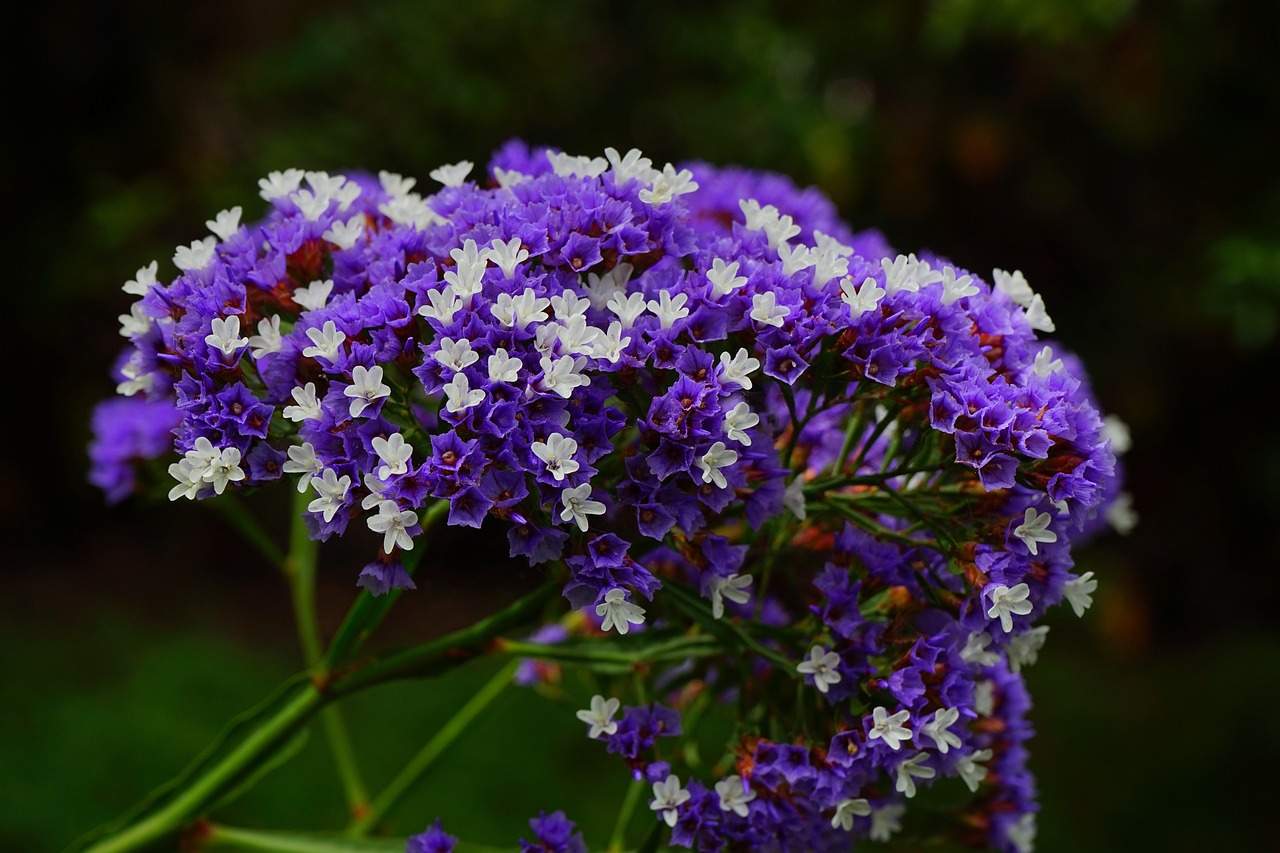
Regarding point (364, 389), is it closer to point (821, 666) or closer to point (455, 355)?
point (455, 355)

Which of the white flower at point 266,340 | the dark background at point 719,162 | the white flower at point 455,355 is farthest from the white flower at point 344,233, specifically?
the dark background at point 719,162

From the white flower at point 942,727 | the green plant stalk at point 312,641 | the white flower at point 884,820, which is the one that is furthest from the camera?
the green plant stalk at point 312,641

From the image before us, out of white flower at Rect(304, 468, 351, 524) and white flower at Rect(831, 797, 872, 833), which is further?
white flower at Rect(831, 797, 872, 833)

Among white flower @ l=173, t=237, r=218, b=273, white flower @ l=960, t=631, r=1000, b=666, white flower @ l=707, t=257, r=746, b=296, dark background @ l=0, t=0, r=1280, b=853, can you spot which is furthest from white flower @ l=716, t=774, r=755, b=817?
dark background @ l=0, t=0, r=1280, b=853

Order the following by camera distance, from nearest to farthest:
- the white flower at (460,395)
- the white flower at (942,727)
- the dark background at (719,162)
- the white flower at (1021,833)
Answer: the white flower at (460,395)
the white flower at (942,727)
the white flower at (1021,833)
the dark background at (719,162)

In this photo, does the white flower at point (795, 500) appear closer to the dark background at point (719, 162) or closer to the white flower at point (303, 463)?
the white flower at point (303, 463)

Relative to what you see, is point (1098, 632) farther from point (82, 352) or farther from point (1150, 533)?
point (82, 352)

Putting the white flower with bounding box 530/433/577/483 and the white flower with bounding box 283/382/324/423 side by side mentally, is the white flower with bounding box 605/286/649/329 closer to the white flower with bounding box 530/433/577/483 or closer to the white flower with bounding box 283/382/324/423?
the white flower with bounding box 530/433/577/483
